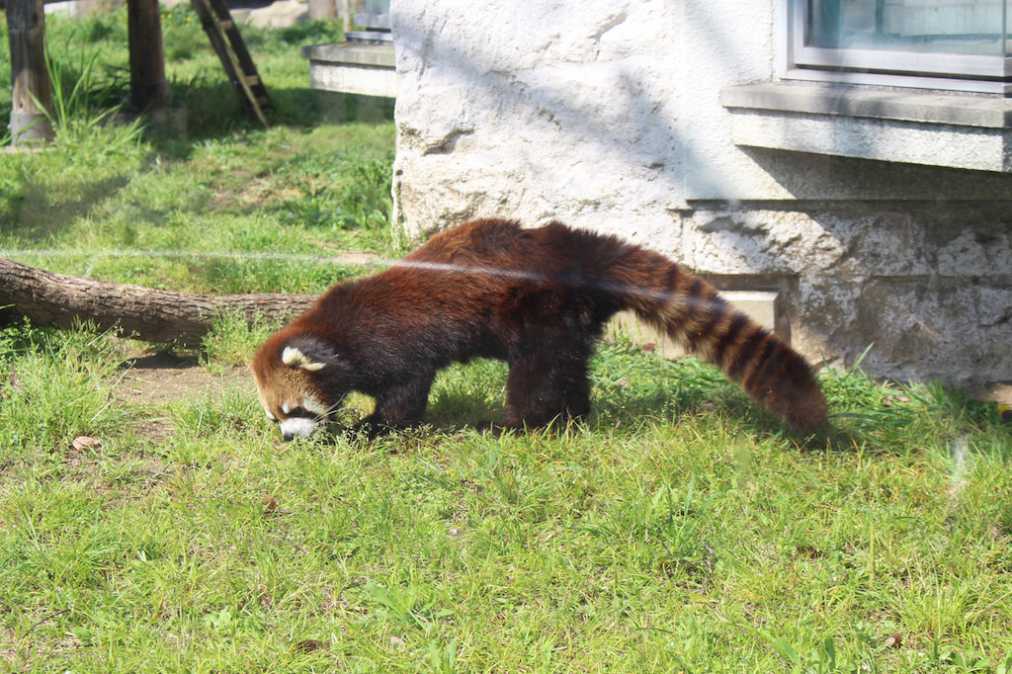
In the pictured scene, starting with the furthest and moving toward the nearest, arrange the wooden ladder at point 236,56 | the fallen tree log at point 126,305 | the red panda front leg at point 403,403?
the wooden ladder at point 236,56, the fallen tree log at point 126,305, the red panda front leg at point 403,403

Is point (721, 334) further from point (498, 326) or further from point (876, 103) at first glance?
point (876, 103)

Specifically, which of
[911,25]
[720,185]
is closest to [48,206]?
[720,185]

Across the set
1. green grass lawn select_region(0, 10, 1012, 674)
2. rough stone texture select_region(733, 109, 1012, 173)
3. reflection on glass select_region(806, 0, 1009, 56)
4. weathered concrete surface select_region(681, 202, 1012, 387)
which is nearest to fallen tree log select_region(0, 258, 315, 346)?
green grass lawn select_region(0, 10, 1012, 674)

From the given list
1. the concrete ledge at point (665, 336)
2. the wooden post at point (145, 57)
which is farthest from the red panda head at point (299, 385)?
the wooden post at point (145, 57)

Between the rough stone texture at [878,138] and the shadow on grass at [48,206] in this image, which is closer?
the rough stone texture at [878,138]

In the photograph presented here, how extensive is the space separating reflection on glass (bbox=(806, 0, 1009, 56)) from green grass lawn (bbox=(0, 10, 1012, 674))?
5.02 feet

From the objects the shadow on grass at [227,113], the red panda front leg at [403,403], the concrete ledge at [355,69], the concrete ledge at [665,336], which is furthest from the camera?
the shadow on grass at [227,113]

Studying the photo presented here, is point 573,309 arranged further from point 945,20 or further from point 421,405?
point 945,20

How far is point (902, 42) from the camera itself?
478 cm

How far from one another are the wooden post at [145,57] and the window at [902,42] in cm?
706

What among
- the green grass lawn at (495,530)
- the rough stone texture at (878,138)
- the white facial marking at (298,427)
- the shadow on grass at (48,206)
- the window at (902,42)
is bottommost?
the green grass lawn at (495,530)

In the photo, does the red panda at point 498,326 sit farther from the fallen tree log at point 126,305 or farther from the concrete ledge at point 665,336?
→ the fallen tree log at point 126,305

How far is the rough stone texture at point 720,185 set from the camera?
527 centimetres

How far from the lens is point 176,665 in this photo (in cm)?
327
